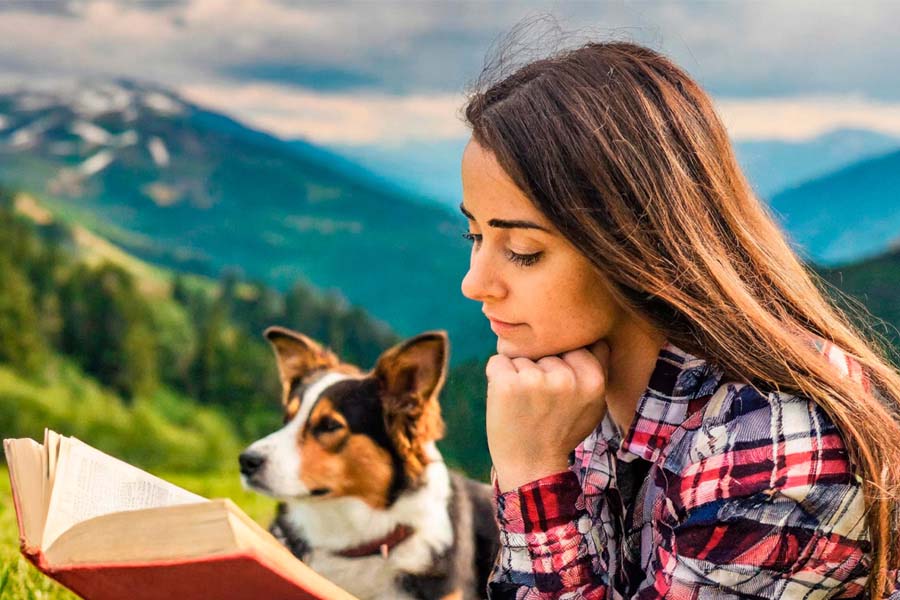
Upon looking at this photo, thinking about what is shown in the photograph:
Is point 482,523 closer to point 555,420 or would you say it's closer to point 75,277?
point 555,420

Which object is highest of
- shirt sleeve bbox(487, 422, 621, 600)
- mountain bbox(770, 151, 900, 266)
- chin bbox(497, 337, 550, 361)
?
mountain bbox(770, 151, 900, 266)

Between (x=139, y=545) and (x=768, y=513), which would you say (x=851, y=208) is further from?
(x=139, y=545)

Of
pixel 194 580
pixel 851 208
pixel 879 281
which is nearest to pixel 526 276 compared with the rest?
pixel 194 580

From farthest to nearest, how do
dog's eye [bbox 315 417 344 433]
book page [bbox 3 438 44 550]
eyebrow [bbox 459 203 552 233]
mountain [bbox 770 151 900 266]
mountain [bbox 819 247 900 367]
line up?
1. mountain [bbox 770 151 900 266]
2. mountain [bbox 819 247 900 367]
3. dog's eye [bbox 315 417 344 433]
4. eyebrow [bbox 459 203 552 233]
5. book page [bbox 3 438 44 550]

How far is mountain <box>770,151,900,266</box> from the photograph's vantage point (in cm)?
733

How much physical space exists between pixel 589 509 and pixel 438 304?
222 inches

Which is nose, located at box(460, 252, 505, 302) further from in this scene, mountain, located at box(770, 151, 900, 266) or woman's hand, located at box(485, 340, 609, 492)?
mountain, located at box(770, 151, 900, 266)

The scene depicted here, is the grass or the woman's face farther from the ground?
the woman's face

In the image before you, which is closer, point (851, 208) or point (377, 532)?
point (377, 532)

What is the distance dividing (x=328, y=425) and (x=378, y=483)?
25 centimetres

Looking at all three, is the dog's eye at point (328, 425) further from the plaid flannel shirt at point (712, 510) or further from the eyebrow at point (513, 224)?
the eyebrow at point (513, 224)

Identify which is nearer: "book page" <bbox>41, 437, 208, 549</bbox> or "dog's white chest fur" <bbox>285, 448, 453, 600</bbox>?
"book page" <bbox>41, 437, 208, 549</bbox>

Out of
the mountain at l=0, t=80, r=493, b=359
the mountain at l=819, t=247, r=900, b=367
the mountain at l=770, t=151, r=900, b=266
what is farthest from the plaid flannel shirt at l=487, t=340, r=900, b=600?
the mountain at l=0, t=80, r=493, b=359

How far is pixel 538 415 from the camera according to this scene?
1700 millimetres
